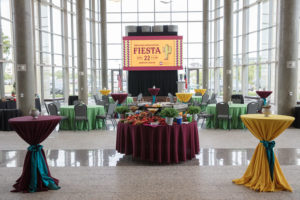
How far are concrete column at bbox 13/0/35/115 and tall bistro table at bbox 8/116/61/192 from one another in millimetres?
5453

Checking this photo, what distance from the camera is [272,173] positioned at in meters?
3.71

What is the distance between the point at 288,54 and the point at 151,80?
9920mm

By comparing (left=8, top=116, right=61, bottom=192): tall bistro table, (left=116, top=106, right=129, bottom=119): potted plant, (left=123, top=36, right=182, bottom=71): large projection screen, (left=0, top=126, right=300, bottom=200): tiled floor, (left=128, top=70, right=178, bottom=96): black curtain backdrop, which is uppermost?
(left=123, top=36, right=182, bottom=71): large projection screen

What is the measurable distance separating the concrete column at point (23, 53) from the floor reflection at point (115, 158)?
10.5 feet

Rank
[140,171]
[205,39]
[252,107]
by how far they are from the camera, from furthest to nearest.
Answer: [205,39] → [252,107] → [140,171]

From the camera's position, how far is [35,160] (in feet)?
12.3

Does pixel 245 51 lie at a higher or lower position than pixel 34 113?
higher

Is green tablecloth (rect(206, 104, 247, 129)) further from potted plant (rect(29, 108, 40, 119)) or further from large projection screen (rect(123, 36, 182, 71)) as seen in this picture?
large projection screen (rect(123, 36, 182, 71))

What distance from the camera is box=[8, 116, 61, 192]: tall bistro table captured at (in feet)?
12.0

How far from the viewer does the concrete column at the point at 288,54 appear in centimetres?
852

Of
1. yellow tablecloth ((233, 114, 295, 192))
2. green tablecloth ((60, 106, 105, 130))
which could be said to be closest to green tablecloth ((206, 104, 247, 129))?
green tablecloth ((60, 106, 105, 130))

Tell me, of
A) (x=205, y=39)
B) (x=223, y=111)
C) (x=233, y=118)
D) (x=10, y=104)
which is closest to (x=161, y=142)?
(x=223, y=111)

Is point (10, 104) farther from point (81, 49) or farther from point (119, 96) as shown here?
point (81, 49)

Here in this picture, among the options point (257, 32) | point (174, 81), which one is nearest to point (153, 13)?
point (174, 81)
